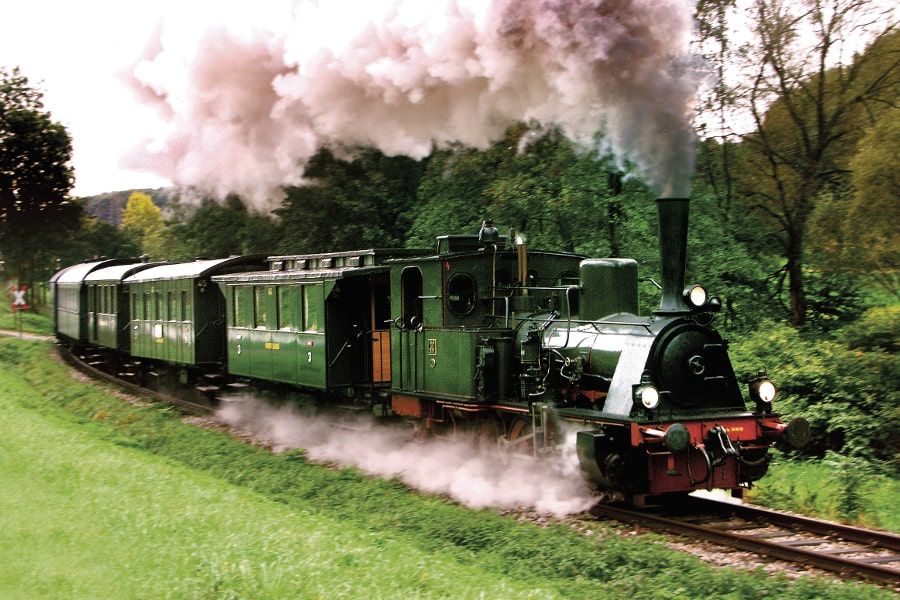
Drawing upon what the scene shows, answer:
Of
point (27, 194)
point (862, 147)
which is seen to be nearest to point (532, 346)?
point (862, 147)

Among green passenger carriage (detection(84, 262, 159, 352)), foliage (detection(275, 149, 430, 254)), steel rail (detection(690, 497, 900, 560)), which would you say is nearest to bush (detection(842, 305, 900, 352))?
steel rail (detection(690, 497, 900, 560))

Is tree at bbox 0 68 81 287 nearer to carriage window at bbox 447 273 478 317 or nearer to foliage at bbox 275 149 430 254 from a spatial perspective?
foliage at bbox 275 149 430 254

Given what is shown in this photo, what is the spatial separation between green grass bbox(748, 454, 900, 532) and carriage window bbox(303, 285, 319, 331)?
7461mm

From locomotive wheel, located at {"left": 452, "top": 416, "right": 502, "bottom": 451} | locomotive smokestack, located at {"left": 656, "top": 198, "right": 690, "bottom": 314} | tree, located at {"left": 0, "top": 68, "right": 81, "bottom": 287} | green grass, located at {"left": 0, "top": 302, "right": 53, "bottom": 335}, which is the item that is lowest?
locomotive wheel, located at {"left": 452, "top": 416, "right": 502, "bottom": 451}

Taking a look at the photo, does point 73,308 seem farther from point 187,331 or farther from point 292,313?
point 292,313

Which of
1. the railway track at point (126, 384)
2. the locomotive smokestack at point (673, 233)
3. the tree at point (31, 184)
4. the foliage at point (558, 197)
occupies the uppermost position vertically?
the tree at point (31, 184)

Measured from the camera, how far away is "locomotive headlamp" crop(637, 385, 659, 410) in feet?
29.1

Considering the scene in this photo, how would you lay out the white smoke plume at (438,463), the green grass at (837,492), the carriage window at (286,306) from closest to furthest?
the green grass at (837,492)
the white smoke plume at (438,463)
the carriage window at (286,306)

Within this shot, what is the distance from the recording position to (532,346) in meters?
10.4

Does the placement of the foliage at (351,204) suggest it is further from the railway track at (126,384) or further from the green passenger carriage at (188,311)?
the railway track at (126,384)

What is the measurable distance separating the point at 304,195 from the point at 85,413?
11.0 metres

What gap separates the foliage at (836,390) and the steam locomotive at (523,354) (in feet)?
3.00

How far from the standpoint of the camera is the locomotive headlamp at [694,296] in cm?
940

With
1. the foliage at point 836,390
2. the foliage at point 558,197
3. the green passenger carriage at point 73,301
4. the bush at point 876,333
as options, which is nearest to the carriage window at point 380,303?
the foliage at point 558,197
